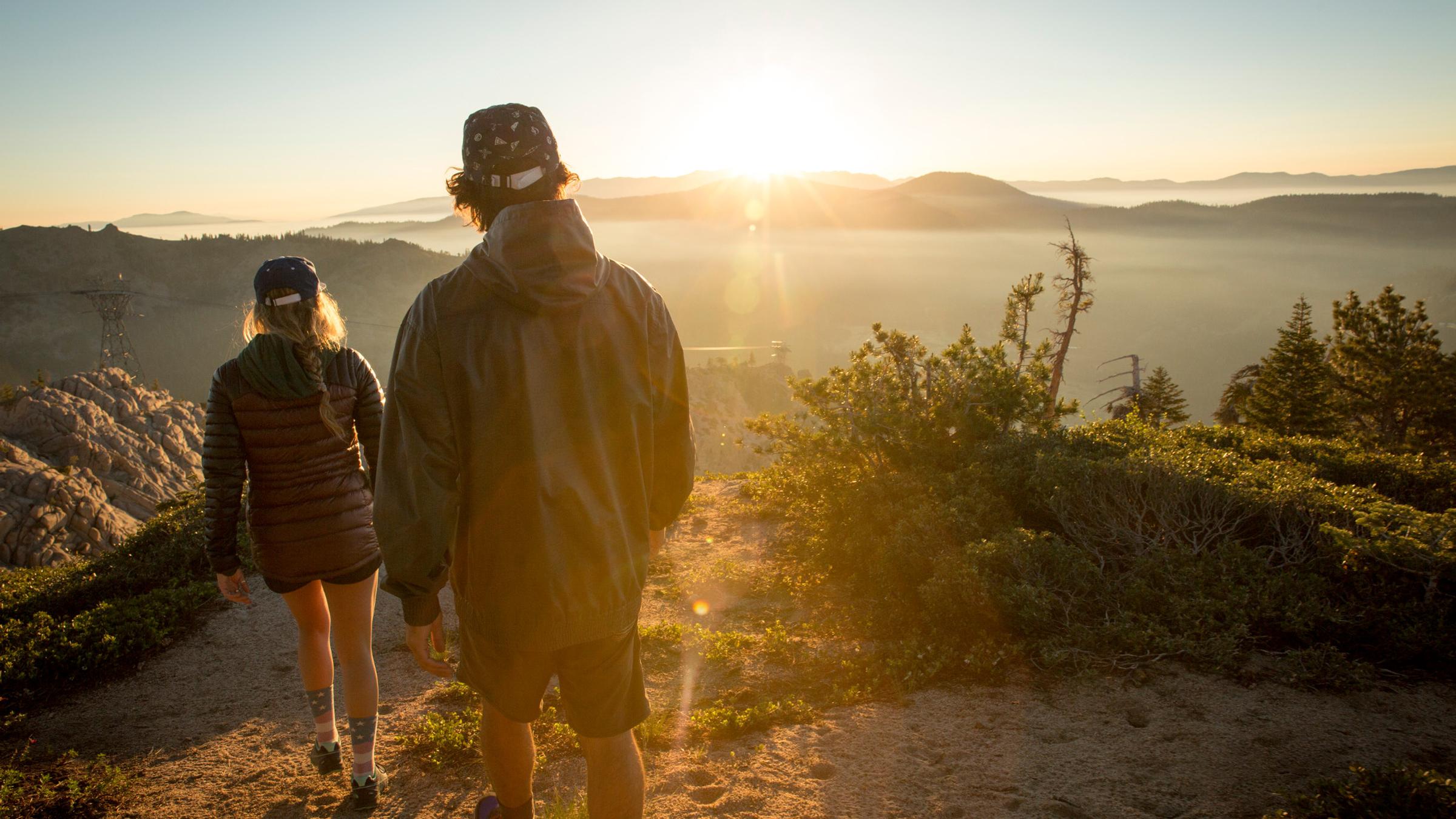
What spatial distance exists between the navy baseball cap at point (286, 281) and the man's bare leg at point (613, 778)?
85.5 inches

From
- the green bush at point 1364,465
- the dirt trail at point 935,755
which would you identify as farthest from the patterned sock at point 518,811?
the green bush at point 1364,465

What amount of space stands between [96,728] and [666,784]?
395 centimetres

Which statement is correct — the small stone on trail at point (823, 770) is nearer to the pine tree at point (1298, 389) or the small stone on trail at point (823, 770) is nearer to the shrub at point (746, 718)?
the shrub at point (746, 718)

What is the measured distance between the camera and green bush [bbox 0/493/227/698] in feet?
16.9

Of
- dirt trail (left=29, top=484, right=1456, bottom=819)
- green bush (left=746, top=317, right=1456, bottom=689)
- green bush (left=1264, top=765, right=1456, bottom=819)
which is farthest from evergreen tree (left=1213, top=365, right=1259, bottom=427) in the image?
green bush (left=1264, top=765, right=1456, bottom=819)

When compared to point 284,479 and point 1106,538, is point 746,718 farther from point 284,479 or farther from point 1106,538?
point 1106,538

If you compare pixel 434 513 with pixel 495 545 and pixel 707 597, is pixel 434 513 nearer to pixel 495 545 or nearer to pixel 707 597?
pixel 495 545

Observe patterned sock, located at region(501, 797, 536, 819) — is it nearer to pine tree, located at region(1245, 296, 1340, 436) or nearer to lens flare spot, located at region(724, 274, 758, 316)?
pine tree, located at region(1245, 296, 1340, 436)

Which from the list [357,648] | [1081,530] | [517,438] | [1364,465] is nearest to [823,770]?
[357,648]

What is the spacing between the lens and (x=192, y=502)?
9039 mm

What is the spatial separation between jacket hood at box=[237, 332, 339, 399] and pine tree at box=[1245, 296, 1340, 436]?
93.1ft

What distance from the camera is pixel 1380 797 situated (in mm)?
2736

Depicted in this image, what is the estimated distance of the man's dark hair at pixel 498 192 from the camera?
1892 mm

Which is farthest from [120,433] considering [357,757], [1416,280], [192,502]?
[1416,280]
